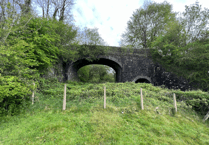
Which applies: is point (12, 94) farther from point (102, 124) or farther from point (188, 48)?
point (188, 48)

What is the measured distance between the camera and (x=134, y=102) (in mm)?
6539

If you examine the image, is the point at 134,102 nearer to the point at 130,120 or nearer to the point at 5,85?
the point at 130,120

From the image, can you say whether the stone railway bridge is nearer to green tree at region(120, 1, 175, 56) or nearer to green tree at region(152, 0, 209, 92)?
green tree at region(152, 0, 209, 92)

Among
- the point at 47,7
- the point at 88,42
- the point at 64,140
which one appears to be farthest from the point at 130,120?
the point at 47,7

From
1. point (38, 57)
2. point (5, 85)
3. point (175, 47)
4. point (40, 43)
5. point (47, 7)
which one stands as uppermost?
point (47, 7)

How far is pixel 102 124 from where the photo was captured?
4.45 metres

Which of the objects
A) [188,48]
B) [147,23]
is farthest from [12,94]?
[147,23]

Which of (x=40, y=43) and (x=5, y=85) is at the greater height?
(x=40, y=43)

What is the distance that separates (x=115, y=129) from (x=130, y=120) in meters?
1.04

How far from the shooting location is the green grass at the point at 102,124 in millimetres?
3711

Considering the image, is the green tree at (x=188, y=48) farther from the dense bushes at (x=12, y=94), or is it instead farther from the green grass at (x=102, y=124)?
the dense bushes at (x=12, y=94)

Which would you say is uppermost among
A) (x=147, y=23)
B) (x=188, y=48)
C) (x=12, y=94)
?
(x=147, y=23)

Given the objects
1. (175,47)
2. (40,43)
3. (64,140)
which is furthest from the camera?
(175,47)

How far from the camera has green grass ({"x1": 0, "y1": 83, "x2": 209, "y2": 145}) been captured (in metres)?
3.71
